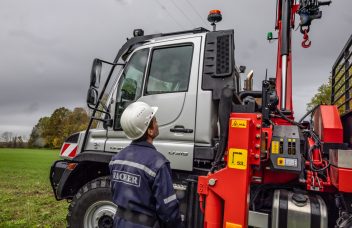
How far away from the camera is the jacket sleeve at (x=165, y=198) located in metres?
2.32

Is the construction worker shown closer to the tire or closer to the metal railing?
the tire

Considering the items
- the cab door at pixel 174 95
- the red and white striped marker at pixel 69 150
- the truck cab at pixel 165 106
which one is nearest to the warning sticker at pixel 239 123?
the truck cab at pixel 165 106

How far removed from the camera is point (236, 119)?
126 inches

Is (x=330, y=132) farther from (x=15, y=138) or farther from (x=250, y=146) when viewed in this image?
(x=15, y=138)

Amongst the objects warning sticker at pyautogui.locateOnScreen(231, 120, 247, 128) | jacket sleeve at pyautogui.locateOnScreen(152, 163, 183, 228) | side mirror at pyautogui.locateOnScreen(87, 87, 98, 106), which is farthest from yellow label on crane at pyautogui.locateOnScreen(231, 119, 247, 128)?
side mirror at pyautogui.locateOnScreen(87, 87, 98, 106)

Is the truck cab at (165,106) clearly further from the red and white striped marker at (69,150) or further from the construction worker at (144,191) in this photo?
the construction worker at (144,191)

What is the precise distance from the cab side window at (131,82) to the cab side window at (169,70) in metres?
0.15

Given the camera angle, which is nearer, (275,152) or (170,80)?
(275,152)

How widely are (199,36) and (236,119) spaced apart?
1443mm

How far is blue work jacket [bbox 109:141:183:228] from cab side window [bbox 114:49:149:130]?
6.57 feet

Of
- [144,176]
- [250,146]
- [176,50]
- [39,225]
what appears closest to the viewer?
[144,176]

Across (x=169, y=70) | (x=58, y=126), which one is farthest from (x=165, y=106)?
(x=58, y=126)

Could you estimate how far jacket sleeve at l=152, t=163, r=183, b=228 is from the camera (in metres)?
2.32

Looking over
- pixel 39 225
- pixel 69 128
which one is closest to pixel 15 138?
pixel 69 128
